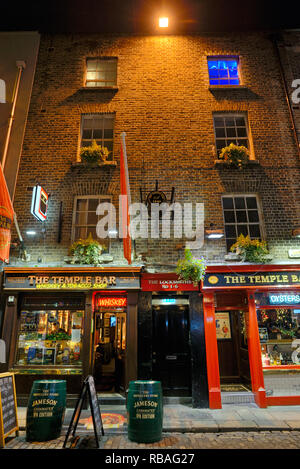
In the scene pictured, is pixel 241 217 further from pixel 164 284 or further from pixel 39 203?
pixel 39 203

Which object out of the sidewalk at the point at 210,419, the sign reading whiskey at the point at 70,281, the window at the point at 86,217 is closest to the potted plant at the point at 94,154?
the window at the point at 86,217

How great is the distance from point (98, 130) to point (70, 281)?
20.2ft

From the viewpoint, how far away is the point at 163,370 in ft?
29.1

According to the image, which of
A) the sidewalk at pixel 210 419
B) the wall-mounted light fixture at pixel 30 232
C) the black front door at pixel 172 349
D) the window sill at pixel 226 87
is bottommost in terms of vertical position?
the sidewalk at pixel 210 419

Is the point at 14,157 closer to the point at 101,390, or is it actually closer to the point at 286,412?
the point at 101,390

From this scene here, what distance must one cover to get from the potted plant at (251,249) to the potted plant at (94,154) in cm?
572

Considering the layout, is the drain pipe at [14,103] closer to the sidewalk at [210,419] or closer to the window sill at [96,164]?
the window sill at [96,164]

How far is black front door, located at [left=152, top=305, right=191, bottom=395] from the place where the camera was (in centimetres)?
881

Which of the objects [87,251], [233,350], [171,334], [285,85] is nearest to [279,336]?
[233,350]

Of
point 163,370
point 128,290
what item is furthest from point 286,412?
point 128,290

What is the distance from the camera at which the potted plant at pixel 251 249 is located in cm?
894

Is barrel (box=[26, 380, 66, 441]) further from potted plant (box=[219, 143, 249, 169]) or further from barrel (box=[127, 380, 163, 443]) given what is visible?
potted plant (box=[219, 143, 249, 169])

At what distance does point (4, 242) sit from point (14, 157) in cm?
416
